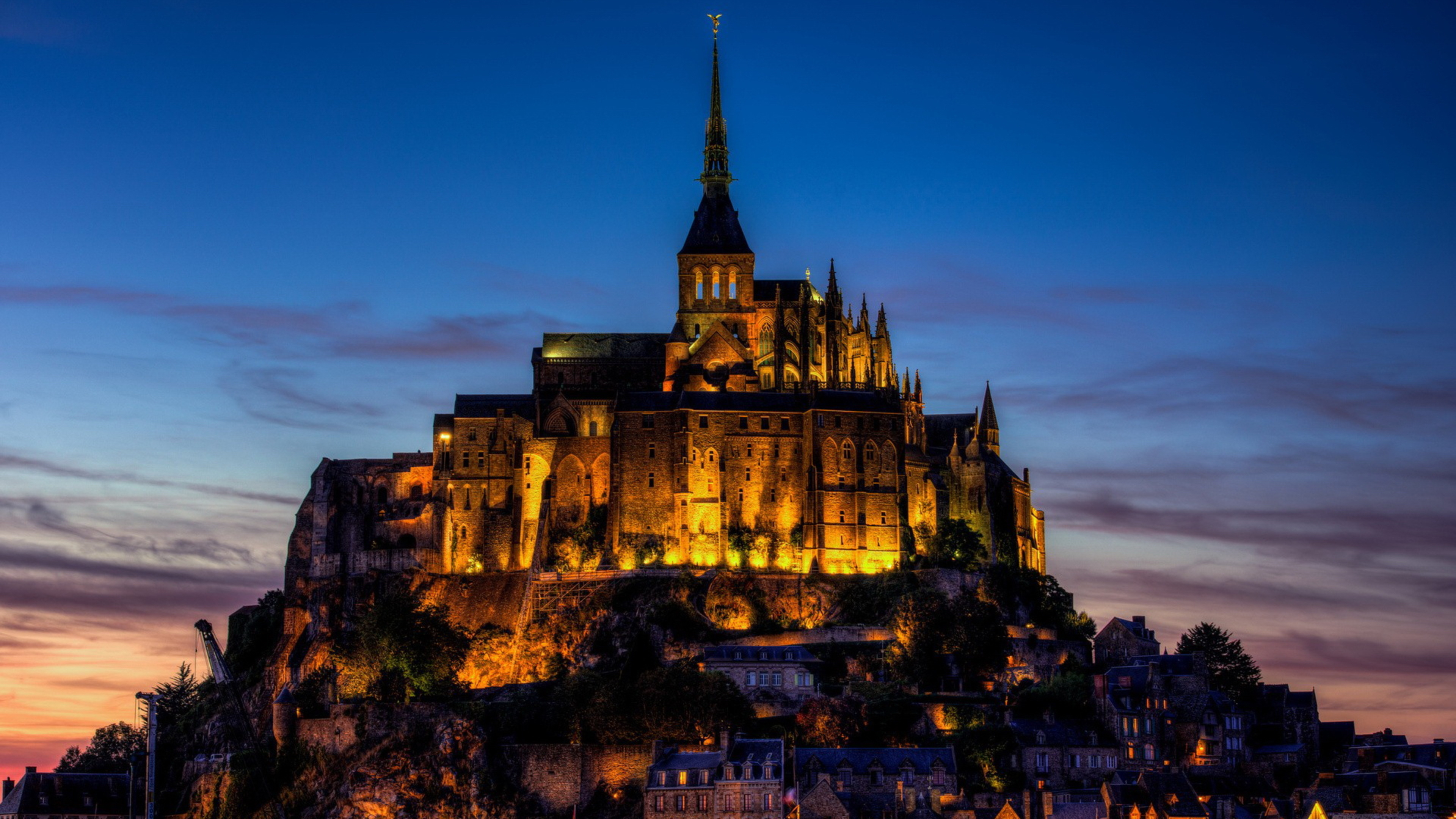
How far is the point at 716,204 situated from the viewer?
125 meters

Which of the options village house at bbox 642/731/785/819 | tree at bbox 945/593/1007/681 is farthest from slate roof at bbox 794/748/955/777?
tree at bbox 945/593/1007/681

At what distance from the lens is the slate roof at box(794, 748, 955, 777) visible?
79.5 m

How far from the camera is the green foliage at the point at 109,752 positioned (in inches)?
4218

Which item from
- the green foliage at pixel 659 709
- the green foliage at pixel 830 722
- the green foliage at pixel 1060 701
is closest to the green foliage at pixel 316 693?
the green foliage at pixel 659 709

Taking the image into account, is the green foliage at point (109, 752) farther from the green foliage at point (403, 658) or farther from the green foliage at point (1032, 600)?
the green foliage at point (1032, 600)

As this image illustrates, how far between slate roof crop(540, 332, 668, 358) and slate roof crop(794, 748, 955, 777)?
44595 mm

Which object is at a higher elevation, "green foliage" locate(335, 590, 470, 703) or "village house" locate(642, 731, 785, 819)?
"green foliage" locate(335, 590, 470, 703)

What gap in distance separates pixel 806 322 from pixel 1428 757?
47.7 metres

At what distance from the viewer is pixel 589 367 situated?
12075cm

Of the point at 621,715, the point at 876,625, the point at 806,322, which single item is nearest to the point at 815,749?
the point at 621,715

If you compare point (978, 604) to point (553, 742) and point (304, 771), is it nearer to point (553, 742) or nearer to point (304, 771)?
point (553, 742)

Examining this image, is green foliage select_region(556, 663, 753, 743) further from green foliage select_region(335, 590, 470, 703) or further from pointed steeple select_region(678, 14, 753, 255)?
pointed steeple select_region(678, 14, 753, 255)

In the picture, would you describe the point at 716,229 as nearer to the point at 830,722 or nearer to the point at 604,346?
the point at 604,346

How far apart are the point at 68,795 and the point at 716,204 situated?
5469 centimetres
